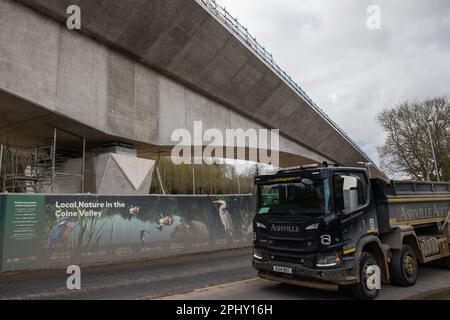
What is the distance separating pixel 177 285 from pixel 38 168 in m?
10.6

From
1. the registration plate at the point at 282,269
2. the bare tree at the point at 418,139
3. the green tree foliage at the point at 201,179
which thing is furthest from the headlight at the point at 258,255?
the bare tree at the point at 418,139

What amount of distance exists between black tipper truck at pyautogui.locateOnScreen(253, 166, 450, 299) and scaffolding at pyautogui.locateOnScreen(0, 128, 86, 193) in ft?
31.4

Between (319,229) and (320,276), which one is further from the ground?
(319,229)

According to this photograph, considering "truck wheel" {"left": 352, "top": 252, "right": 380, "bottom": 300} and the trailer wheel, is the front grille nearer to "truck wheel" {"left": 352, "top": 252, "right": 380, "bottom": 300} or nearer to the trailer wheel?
"truck wheel" {"left": 352, "top": 252, "right": 380, "bottom": 300}

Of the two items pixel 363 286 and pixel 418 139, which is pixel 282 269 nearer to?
pixel 363 286

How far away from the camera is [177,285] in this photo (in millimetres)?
8414

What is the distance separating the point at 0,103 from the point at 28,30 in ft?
8.48

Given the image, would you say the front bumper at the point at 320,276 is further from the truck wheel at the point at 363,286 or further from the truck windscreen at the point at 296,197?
the truck windscreen at the point at 296,197

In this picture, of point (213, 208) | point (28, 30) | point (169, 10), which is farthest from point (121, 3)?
point (213, 208)

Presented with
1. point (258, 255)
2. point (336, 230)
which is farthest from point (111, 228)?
point (336, 230)

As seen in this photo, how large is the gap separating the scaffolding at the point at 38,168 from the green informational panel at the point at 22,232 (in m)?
2.27

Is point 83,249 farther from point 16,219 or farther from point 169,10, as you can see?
point 169,10

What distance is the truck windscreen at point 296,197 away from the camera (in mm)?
6594
